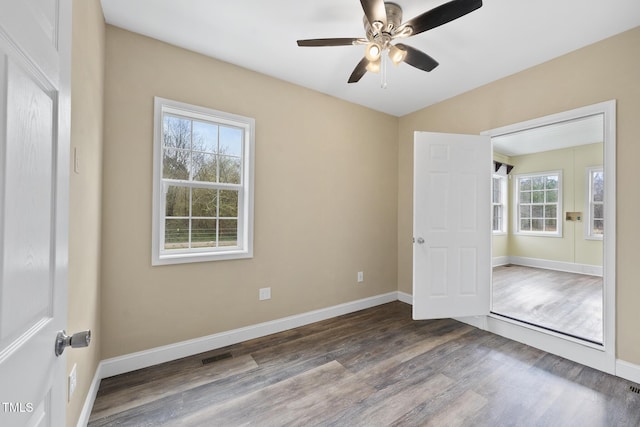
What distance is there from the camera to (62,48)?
0.78 m

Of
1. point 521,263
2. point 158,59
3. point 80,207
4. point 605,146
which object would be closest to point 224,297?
point 80,207

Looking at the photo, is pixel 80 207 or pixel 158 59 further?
pixel 158 59

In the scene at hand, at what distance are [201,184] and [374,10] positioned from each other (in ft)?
6.43

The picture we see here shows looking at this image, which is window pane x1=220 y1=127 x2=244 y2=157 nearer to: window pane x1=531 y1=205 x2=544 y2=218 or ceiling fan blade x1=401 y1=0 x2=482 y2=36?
ceiling fan blade x1=401 y1=0 x2=482 y2=36

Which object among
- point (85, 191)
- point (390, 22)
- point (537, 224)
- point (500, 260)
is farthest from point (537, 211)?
point (85, 191)

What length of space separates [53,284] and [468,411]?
2.27 m

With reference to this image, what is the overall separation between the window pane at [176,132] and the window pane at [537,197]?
22.6 feet

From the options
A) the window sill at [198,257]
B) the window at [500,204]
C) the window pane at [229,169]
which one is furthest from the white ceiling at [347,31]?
the window at [500,204]

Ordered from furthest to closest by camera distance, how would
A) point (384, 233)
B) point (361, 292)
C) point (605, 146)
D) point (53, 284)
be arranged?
point (384, 233)
point (361, 292)
point (605, 146)
point (53, 284)

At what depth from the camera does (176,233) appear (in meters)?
2.49

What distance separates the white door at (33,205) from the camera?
0.50 meters

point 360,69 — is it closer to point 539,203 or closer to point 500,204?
point 500,204

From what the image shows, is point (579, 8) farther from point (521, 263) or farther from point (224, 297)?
point (521, 263)

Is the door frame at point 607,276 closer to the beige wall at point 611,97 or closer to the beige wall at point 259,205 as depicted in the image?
the beige wall at point 611,97
